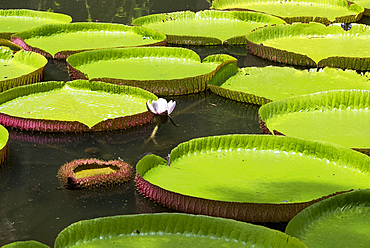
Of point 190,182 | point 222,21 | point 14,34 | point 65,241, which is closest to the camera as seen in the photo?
point 65,241

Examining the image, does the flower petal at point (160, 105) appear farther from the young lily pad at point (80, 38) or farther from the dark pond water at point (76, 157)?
the young lily pad at point (80, 38)

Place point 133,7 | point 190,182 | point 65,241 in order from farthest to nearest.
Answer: point 133,7 < point 190,182 < point 65,241

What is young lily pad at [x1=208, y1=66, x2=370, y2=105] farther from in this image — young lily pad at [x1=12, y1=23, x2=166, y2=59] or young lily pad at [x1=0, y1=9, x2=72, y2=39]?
young lily pad at [x1=0, y1=9, x2=72, y2=39]

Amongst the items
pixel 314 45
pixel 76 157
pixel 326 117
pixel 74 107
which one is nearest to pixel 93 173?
pixel 76 157

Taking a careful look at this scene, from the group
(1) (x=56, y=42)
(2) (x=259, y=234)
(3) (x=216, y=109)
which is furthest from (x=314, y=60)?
(2) (x=259, y=234)

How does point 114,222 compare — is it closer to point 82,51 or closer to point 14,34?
point 82,51

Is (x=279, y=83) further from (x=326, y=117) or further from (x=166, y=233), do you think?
(x=166, y=233)
